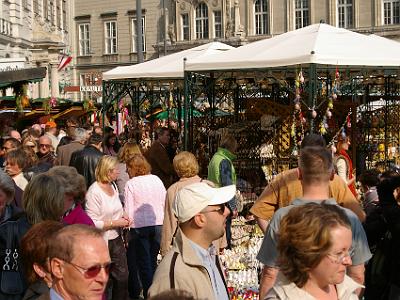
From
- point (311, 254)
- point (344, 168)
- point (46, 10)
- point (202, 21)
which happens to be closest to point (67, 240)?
point (311, 254)

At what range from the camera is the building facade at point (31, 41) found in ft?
116

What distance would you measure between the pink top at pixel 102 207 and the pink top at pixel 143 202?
26.6 inches

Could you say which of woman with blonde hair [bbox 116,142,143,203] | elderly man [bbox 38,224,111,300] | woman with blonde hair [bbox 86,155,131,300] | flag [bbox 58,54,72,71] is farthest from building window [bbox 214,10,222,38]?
elderly man [bbox 38,224,111,300]

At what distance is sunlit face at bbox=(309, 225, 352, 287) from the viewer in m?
3.18

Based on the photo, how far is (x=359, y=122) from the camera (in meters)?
14.1

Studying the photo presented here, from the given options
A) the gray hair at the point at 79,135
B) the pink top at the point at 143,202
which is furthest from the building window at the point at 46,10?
the pink top at the point at 143,202

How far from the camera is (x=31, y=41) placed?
3872 centimetres

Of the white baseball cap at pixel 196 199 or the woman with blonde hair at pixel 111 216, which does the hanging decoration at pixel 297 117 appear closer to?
the woman with blonde hair at pixel 111 216

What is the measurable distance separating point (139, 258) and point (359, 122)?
727cm

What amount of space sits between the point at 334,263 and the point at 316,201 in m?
1.20

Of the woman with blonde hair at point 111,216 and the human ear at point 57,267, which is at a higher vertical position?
the human ear at point 57,267

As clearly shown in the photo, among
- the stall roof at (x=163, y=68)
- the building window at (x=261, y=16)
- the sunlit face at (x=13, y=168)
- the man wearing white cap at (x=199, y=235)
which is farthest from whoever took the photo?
the building window at (x=261, y=16)

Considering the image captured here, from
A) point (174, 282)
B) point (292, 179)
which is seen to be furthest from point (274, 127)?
point (174, 282)

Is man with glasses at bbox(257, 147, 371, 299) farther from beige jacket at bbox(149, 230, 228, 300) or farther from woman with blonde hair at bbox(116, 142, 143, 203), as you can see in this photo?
woman with blonde hair at bbox(116, 142, 143, 203)
